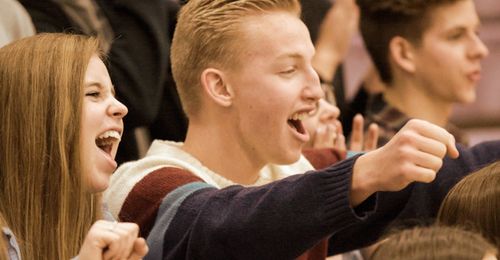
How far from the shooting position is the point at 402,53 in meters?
3.69

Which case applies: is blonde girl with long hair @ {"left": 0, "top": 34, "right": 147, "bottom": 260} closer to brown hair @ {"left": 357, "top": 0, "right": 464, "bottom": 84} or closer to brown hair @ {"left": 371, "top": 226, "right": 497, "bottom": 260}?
brown hair @ {"left": 371, "top": 226, "right": 497, "bottom": 260}

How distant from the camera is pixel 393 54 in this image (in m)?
3.70

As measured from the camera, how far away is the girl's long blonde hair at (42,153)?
2.31 metres

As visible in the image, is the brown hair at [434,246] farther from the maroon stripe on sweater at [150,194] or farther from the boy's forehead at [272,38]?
the boy's forehead at [272,38]

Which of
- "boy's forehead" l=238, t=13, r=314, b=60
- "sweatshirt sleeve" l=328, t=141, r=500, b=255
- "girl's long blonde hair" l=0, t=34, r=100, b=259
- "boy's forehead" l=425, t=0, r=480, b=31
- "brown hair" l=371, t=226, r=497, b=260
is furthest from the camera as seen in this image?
"boy's forehead" l=425, t=0, r=480, b=31

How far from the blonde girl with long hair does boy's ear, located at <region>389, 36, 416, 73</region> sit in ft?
4.80

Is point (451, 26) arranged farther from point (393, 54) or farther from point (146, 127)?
point (146, 127)

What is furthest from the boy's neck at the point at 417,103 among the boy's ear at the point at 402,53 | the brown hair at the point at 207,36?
the brown hair at the point at 207,36

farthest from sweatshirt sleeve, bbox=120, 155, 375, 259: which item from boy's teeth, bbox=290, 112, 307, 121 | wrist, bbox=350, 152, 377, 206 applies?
boy's teeth, bbox=290, 112, 307, 121

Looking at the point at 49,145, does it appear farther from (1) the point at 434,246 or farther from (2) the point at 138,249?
(1) the point at 434,246

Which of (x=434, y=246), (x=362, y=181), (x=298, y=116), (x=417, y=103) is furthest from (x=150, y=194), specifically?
(x=417, y=103)

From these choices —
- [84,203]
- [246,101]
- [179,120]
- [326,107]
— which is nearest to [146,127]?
[179,120]

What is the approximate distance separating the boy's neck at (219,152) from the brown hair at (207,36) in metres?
0.06

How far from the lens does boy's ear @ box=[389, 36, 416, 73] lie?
367cm
